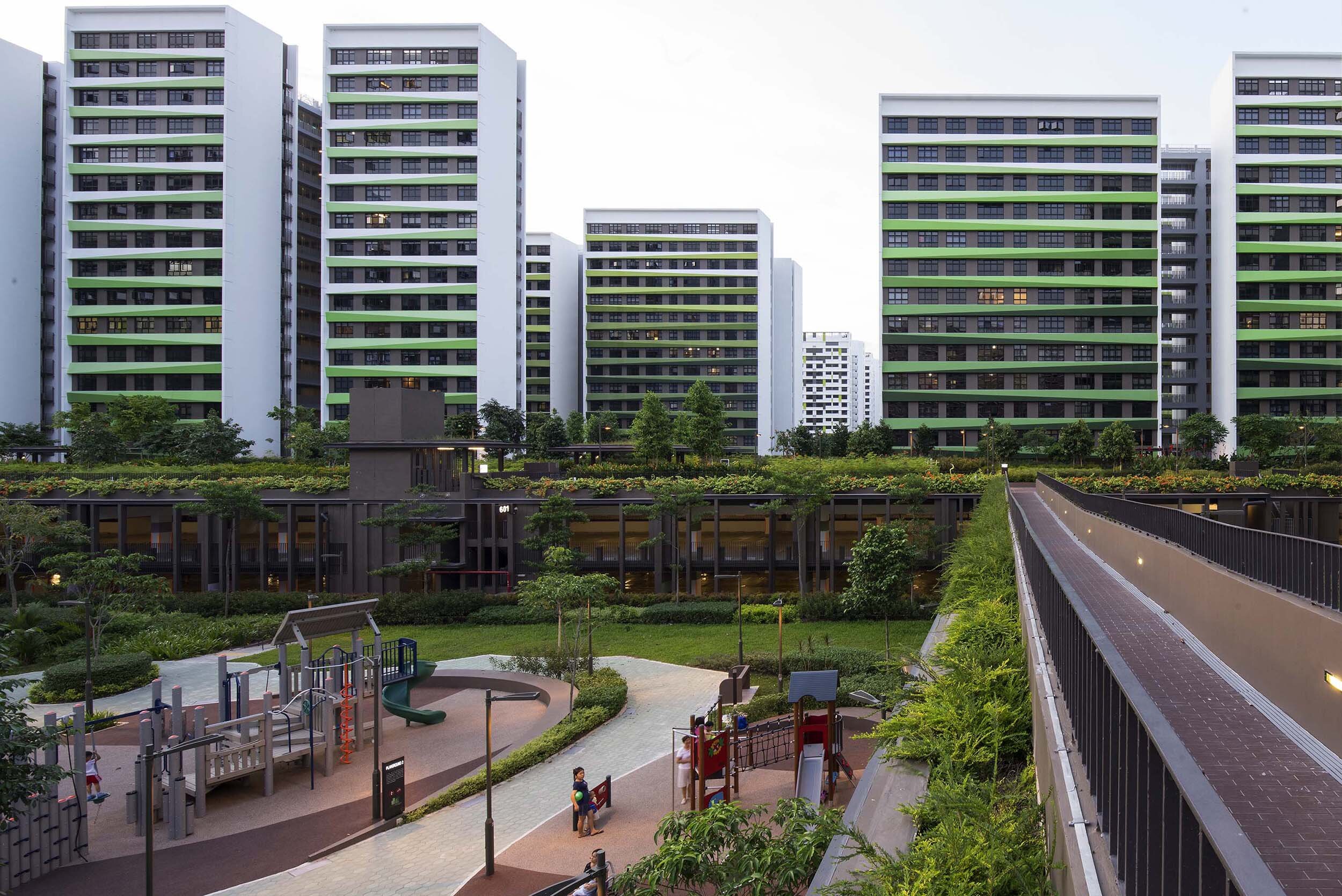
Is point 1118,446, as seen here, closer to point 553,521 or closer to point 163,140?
point 553,521

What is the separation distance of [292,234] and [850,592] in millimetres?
74944

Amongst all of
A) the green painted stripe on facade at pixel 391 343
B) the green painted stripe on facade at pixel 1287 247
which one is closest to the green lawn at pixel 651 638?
the green painted stripe on facade at pixel 391 343

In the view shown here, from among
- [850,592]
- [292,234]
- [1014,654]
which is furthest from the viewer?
[292,234]

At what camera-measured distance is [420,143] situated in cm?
7988

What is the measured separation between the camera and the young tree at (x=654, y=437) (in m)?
59.0

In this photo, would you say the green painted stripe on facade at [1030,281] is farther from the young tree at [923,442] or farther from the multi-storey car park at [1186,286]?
the young tree at [923,442]

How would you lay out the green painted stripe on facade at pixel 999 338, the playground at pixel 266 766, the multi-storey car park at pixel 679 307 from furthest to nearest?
1. the multi-storey car park at pixel 679 307
2. the green painted stripe on facade at pixel 999 338
3. the playground at pixel 266 766

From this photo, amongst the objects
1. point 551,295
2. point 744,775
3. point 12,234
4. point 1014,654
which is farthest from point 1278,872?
point 551,295

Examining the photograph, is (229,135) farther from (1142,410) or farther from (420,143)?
(1142,410)

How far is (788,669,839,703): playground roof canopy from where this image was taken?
1697cm

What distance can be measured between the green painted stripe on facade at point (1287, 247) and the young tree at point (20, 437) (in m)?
99.0

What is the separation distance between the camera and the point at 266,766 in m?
18.1

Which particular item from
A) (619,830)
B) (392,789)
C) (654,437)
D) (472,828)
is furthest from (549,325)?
(619,830)

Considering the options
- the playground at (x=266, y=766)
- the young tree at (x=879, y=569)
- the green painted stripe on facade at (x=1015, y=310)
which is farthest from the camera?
the green painted stripe on facade at (x=1015, y=310)
